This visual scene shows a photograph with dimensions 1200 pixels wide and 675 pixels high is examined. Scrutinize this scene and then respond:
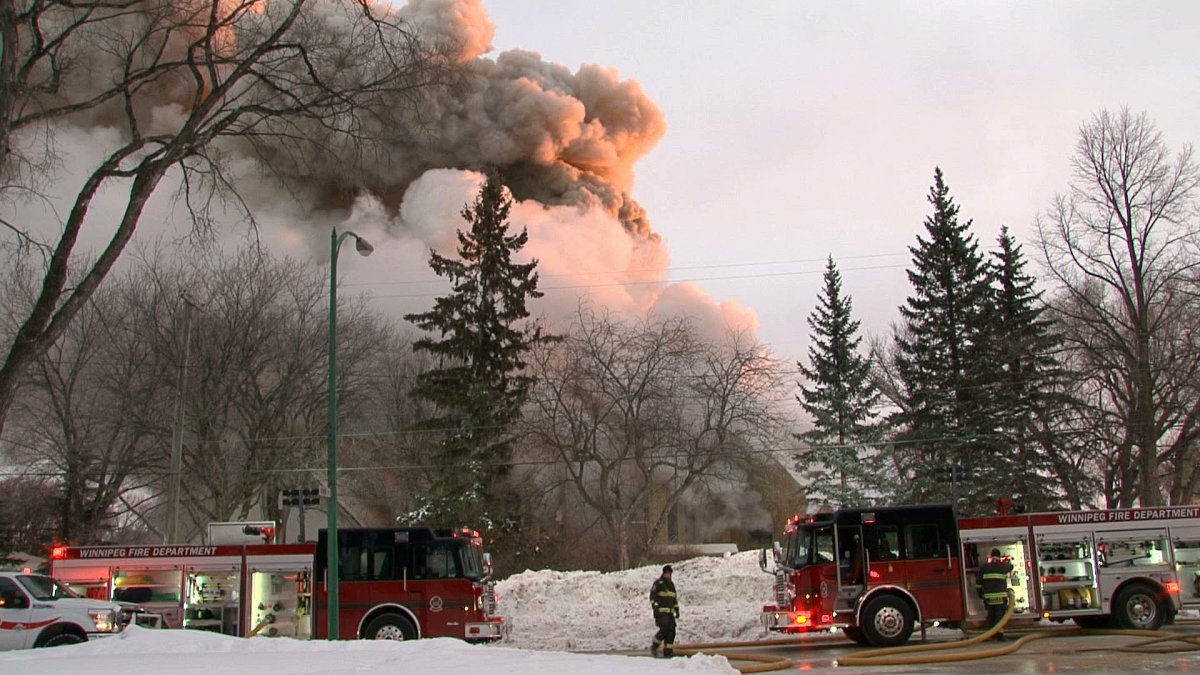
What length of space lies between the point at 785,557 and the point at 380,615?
7.34m

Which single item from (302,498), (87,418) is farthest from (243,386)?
(302,498)

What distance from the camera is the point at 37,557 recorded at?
39.3m

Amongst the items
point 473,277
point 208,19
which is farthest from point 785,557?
point 473,277

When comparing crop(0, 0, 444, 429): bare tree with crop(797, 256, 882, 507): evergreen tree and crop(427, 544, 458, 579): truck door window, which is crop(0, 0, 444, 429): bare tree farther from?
crop(797, 256, 882, 507): evergreen tree

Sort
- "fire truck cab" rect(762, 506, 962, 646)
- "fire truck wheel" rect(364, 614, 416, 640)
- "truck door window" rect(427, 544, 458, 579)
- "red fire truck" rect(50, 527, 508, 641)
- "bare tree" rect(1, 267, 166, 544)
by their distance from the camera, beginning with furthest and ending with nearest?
"bare tree" rect(1, 267, 166, 544) < "truck door window" rect(427, 544, 458, 579) < "red fire truck" rect(50, 527, 508, 641) < "fire truck wheel" rect(364, 614, 416, 640) < "fire truck cab" rect(762, 506, 962, 646)

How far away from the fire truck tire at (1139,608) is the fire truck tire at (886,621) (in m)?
3.90

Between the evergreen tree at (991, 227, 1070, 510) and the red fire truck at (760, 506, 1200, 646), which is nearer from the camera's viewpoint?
the red fire truck at (760, 506, 1200, 646)

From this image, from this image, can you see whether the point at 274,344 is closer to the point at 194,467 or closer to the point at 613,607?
the point at 194,467

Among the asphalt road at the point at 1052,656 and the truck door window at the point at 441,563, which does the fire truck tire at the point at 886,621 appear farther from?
the truck door window at the point at 441,563

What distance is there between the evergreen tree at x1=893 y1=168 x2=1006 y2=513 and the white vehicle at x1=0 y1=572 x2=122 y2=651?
83.8ft

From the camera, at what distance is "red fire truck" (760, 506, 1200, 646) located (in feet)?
55.0

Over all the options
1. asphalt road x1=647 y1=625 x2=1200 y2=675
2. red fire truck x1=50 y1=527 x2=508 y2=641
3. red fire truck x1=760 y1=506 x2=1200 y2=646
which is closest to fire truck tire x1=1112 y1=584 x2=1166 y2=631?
red fire truck x1=760 y1=506 x2=1200 y2=646

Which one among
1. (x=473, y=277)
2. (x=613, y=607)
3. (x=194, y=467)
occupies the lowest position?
(x=613, y=607)

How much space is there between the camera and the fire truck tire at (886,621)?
16.6m
